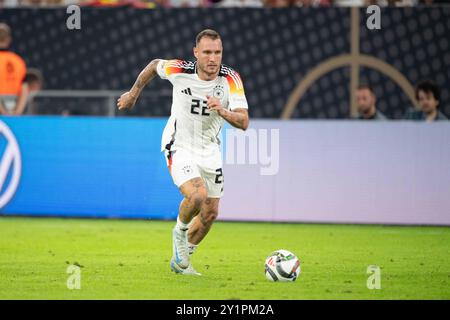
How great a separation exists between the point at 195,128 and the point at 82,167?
20.4 ft

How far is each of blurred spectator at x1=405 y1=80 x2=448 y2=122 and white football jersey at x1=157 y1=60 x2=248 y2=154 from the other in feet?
18.9

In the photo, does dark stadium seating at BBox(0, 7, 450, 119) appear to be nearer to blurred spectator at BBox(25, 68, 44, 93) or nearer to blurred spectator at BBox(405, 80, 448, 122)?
blurred spectator at BBox(25, 68, 44, 93)

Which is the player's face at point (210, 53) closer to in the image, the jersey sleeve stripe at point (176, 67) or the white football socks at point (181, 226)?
the jersey sleeve stripe at point (176, 67)

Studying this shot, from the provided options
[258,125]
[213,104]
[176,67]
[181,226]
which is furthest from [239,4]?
[213,104]

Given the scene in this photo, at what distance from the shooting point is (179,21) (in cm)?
1909

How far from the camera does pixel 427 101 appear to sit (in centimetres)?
1594

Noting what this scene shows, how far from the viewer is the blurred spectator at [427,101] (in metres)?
15.7

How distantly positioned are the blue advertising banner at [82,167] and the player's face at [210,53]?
6128 millimetres

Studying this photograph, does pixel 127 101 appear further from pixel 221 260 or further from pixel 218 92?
pixel 221 260

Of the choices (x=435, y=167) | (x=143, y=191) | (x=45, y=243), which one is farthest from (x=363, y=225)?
(x=45, y=243)

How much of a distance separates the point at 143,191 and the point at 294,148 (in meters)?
2.42

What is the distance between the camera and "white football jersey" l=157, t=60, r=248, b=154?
10641 mm

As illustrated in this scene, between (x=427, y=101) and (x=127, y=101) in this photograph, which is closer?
(x=127, y=101)

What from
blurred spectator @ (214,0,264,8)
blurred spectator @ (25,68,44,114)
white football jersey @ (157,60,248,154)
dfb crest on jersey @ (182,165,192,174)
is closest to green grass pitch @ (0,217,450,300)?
dfb crest on jersey @ (182,165,192,174)
